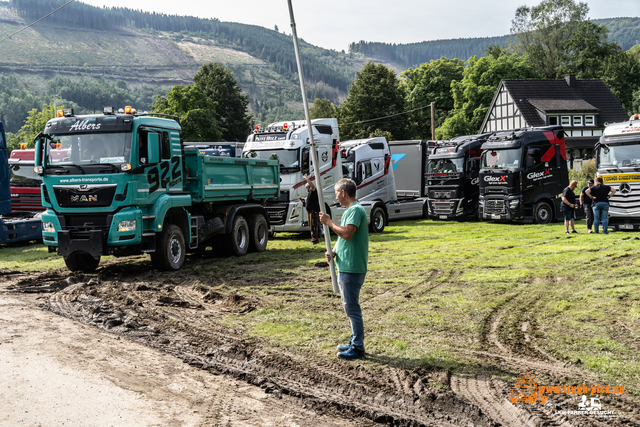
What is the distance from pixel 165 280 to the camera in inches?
444

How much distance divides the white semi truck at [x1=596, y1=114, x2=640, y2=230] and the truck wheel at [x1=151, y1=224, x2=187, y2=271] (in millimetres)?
A: 13492

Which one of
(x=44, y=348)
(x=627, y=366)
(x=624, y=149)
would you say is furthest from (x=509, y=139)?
(x=44, y=348)

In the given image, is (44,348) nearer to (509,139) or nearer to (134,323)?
(134,323)

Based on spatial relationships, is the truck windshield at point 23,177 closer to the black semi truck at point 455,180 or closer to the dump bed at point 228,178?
the dump bed at point 228,178

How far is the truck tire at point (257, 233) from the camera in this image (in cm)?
1544

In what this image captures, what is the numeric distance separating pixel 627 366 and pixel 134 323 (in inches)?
237

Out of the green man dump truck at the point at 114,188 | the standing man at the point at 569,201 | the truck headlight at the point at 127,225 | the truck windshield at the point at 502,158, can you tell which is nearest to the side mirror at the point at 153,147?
the green man dump truck at the point at 114,188

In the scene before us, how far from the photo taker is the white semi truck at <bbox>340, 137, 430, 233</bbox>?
20.8 meters

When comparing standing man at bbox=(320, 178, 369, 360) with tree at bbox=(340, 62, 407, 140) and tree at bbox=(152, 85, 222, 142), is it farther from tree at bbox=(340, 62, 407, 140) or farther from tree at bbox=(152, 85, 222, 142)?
tree at bbox=(340, 62, 407, 140)

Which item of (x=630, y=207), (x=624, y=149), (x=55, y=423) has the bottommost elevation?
(x=55, y=423)

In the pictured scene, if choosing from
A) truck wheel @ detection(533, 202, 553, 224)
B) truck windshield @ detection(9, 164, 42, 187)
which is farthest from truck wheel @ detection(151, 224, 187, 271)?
truck wheel @ detection(533, 202, 553, 224)

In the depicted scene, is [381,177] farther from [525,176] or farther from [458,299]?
[458,299]

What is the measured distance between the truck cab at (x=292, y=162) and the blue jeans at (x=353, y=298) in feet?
38.1

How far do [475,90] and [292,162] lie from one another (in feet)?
149
